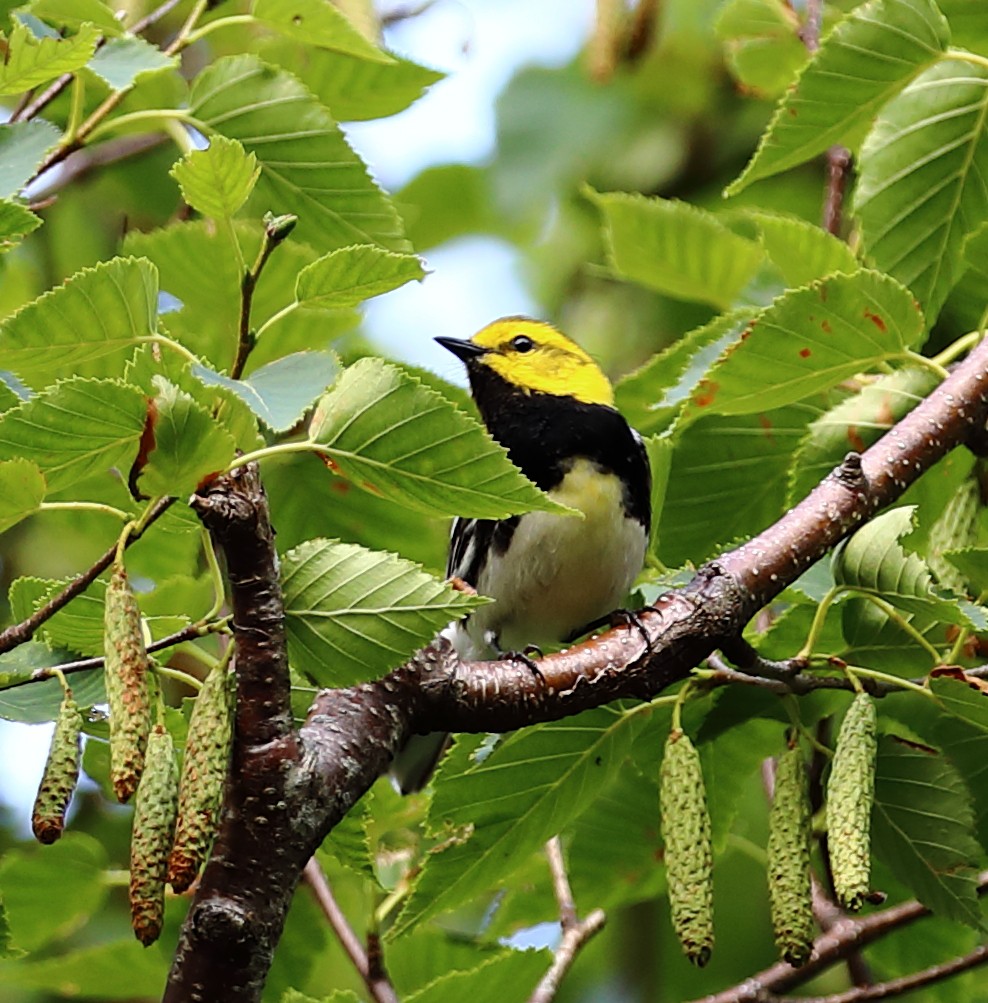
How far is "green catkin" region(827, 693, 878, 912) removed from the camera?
Answer: 1547mm

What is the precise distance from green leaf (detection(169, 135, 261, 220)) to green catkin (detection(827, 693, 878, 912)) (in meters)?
0.87

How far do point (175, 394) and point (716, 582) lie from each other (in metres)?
0.75

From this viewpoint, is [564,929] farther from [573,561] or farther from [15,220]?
[15,220]

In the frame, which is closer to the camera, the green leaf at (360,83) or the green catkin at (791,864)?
the green catkin at (791,864)

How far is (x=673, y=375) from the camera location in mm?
2574

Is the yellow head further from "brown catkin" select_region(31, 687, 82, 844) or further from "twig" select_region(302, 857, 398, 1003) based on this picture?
"brown catkin" select_region(31, 687, 82, 844)

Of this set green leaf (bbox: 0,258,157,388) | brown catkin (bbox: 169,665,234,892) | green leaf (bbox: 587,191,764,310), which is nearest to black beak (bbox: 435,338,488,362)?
green leaf (bbox: 587,191,764,310)

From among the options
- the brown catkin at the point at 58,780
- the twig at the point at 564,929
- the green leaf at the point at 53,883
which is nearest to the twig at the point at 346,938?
the twig at the point at 564,929

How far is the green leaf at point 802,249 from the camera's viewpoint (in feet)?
8.18

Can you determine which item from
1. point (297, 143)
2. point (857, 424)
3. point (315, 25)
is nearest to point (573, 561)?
point (857, 424)

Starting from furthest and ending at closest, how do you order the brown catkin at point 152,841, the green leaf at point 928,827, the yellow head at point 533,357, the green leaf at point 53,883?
the yellow head at point 533,357, the green leaf at point 53,883, the green leaf at point 928,827, the brown catkin at point 152,841

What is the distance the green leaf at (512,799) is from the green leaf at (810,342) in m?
0.46

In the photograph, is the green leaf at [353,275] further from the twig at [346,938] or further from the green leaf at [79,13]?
the twig at [346,938]

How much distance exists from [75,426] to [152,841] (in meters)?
0.39
